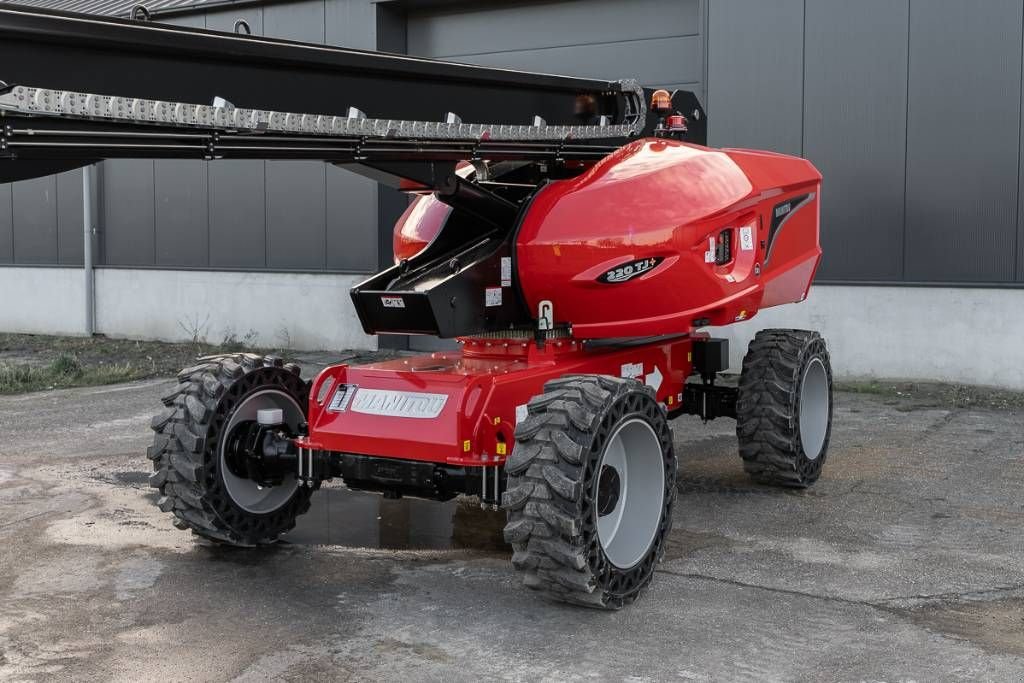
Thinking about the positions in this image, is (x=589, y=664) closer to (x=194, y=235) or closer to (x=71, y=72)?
(x=71, y=72)

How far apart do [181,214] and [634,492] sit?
1258 centimetres

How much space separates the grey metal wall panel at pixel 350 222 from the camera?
14.9 meters

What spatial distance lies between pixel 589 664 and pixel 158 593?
217cm

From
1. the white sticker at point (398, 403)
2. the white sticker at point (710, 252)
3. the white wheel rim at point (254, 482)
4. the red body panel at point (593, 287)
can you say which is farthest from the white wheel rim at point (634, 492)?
the white wheel rim at point (254, 482)

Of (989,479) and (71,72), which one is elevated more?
(71,72)

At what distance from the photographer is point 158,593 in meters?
5.50

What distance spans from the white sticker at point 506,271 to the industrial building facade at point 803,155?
6.61 m

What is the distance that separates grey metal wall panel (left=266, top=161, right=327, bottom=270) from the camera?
15.4 meters

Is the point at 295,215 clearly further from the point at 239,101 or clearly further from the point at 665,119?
the point at 239,101

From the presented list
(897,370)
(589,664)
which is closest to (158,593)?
(589,664)

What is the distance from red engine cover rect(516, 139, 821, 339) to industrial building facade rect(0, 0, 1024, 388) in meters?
5.53

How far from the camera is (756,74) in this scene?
12461 mm

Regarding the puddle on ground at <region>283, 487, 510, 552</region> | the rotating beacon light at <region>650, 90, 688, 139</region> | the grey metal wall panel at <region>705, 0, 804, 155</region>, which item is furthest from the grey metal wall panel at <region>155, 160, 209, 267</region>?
the rotating beacon light at <region>650, 90, 688, 139</region>

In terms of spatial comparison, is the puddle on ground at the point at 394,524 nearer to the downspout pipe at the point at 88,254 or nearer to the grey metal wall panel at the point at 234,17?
the grey metal wall panel at the point at 234,17
